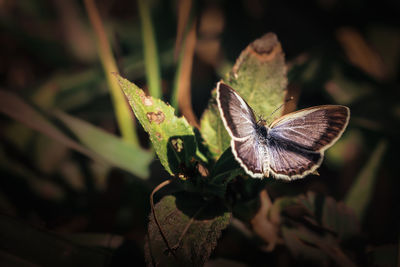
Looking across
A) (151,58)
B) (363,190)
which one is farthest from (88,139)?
(363,190)

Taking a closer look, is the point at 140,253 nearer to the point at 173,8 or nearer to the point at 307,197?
the point at 307,197

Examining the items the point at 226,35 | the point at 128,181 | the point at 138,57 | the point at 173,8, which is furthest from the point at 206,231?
the point at 173,8

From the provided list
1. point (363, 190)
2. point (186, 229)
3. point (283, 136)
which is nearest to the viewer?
point (186, 229)

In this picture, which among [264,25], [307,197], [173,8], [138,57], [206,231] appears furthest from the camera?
[173,8]

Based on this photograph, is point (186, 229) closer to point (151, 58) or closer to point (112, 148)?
point (112, 148)

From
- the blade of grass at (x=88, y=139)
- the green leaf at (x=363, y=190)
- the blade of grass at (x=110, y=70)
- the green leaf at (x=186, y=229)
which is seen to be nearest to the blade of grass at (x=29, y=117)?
the blade of grass at (x=88, y=139)
